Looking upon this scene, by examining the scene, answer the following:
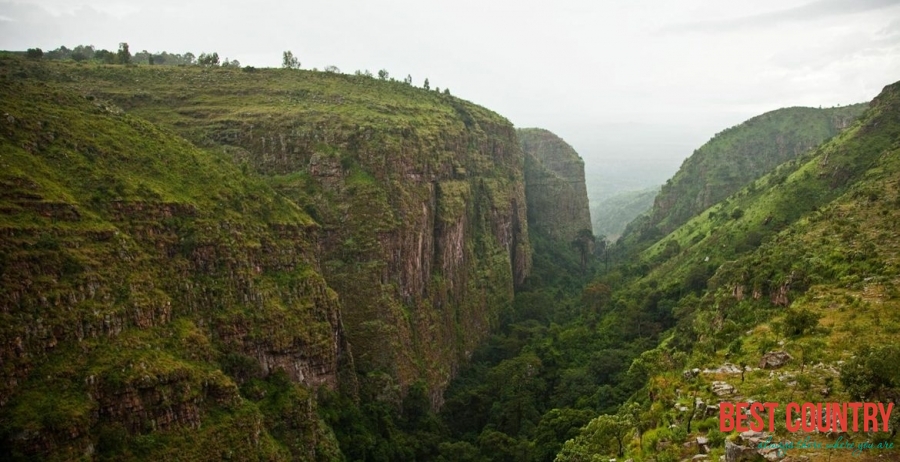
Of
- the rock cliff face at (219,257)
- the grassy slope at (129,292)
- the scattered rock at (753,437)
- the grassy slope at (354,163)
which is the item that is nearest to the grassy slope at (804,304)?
the scattered rock at (753,437)

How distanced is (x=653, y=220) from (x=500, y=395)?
364 ft

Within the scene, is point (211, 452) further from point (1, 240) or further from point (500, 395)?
point (500, 395)

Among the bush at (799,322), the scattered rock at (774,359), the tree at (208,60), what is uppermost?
the tree at (208,60)

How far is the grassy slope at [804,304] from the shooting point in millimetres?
28234

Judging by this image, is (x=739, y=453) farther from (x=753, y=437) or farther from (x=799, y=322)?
(x=799, y=322)

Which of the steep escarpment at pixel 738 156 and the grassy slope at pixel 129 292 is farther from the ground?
the steep escarpment at pixel 738 156

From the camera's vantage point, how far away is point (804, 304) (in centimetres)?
3812

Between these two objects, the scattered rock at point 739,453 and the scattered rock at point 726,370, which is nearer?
the scattered rock at point 739,453

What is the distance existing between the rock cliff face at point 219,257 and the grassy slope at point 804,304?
24.3 metres

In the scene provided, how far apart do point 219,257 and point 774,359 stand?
1492 inches

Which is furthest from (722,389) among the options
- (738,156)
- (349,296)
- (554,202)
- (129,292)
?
(738,156)

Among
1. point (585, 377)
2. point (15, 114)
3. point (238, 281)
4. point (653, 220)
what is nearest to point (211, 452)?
point (238, 281)

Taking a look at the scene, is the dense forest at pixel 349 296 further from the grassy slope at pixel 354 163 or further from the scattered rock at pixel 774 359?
the grassy slope at pixel 354 163

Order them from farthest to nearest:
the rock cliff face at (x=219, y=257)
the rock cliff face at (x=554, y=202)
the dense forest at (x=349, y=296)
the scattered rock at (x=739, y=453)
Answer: the rock cliff face at (x=554, y=202) < the rock cliff face at (x=219, y=257) < the dense forest at (x=349, y=296) < the scattered rock at (x=739, y=453)
